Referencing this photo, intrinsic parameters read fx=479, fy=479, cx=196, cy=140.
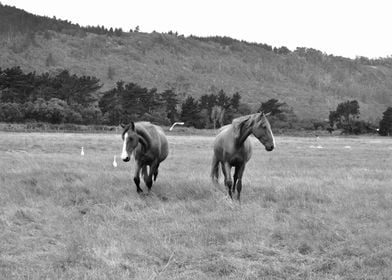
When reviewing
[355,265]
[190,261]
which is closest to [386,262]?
[355,265]

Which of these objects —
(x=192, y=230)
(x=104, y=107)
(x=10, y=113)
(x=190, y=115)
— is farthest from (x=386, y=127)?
(x=192, y=230)

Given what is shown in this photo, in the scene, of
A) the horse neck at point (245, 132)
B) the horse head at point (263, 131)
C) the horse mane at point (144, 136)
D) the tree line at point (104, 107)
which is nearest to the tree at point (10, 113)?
the tree line at point (104, 107)

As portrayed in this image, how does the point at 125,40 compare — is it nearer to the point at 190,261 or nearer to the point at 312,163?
the point at 312,163

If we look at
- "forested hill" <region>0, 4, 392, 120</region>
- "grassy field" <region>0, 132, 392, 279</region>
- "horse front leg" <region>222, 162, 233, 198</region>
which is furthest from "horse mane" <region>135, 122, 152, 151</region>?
"forested hill" <region>0, 4, 392, 120</region>

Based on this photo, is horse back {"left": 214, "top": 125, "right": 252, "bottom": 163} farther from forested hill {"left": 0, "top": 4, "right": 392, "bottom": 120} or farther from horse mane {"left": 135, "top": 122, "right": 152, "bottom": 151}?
forested hill {"left": 0, "top": 4, "right": 392, "bottom": 120}

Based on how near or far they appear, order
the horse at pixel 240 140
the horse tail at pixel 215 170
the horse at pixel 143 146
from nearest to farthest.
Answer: the horse at pixel 240 140 < the horse at pixel 143 146 < the horse tail at pixel 215 170

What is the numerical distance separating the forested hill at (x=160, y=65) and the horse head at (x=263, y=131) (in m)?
92.0

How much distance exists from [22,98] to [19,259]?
66.9m

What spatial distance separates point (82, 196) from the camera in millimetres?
11219

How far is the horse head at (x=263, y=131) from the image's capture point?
10.6 m

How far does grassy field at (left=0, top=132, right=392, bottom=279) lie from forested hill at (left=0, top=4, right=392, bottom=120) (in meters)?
90.9

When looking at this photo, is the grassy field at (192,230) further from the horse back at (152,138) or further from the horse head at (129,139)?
the horse head at (129,139)

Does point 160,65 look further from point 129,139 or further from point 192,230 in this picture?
point 192,230

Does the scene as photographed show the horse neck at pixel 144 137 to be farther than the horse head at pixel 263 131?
Yes
